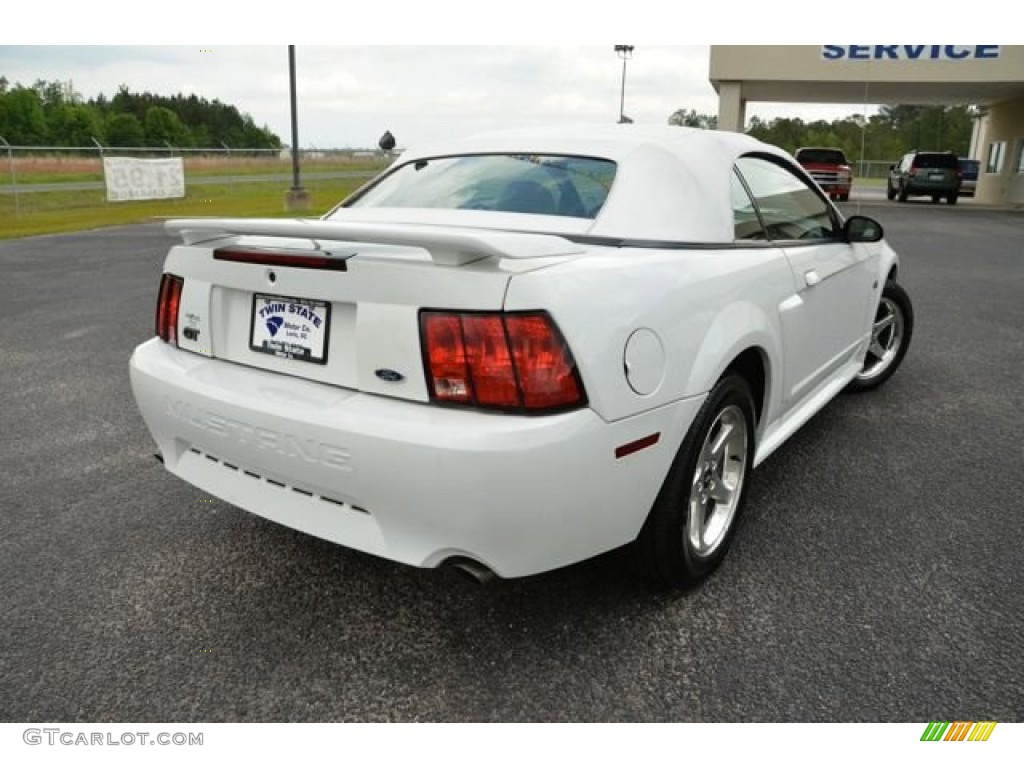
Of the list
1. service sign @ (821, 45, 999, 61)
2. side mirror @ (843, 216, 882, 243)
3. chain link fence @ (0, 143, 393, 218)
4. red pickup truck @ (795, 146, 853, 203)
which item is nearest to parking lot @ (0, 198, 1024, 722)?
side mirror @ (843, 216, 882, 243)

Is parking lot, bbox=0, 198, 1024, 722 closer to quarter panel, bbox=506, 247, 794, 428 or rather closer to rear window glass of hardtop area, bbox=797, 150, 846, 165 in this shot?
quarter panel, bbox=506, 247, 794, 428

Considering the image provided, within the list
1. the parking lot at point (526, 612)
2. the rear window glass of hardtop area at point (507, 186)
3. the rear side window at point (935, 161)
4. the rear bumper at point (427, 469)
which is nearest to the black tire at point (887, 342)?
the parking lot at point (526, 612)

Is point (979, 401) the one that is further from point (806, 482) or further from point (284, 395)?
point (284, 395)

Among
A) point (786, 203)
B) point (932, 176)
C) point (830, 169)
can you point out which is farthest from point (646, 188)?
point (932, 176)

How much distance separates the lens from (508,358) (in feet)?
6.40

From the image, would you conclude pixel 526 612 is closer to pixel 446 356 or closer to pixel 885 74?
pixel 446 356

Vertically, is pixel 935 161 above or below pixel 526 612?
above

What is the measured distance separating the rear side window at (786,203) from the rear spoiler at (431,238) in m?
1.16

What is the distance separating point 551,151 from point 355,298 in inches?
52.7

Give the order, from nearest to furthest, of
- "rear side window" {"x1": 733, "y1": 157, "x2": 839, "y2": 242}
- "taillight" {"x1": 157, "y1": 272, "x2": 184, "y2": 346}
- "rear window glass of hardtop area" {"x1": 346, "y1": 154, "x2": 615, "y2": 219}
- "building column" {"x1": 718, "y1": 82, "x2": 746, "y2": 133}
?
"taillight" {"x1": 157, "y1": 272, "x2": 184, "y2": 346}, "rear window glass of hardtop area" {"x1": 346, "y1": 154, "x2": 615, "y2": 219}, "rear side window" {"x1": 733, "y1": 157, "x2": 839, "y2": 242}, "building column" {"x1": 718, "y1": 82, "x2": 746, "y2": 133}

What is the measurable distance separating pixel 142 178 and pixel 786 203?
23.4 m

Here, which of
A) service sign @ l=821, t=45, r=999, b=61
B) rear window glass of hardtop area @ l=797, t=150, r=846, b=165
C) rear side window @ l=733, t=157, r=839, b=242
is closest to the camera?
rear side window @ l=733, t=157, r=839, b=242

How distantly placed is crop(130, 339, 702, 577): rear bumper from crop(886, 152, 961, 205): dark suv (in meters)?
28.6

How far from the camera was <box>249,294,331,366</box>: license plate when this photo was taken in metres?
2.22
